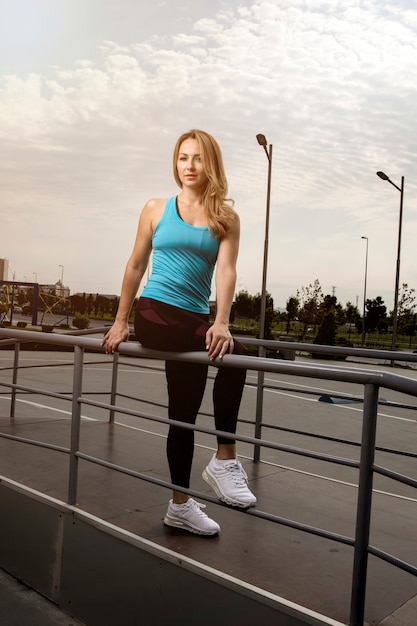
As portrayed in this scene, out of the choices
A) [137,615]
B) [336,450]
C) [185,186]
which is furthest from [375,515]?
[336,450]

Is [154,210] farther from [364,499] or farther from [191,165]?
[364,499]

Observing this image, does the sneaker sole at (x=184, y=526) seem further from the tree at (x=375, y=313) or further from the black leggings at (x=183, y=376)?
the tree at (x=375, y=313)

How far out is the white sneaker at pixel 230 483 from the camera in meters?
2.91

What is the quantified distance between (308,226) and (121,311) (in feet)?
175

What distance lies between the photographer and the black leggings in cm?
275

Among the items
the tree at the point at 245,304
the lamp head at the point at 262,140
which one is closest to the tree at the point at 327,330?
the lamp head at the point at 262,140

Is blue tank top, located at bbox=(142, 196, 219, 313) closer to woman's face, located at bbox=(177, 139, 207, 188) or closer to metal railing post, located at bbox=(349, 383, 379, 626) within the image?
woman's face, located at bbox=(177, 139, 207, 188)

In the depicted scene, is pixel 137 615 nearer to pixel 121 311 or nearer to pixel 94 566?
pixel 94 566

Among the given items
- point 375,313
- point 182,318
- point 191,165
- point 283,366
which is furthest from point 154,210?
point 375,313

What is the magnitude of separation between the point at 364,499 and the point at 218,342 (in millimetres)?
820

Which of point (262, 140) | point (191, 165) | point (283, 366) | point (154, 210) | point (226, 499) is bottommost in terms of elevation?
point (226, 499)

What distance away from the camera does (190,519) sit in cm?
286

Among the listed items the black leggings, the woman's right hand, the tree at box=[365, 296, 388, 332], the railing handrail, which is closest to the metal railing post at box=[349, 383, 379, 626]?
the railing handrail

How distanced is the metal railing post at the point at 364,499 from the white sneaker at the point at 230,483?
2.94ft
